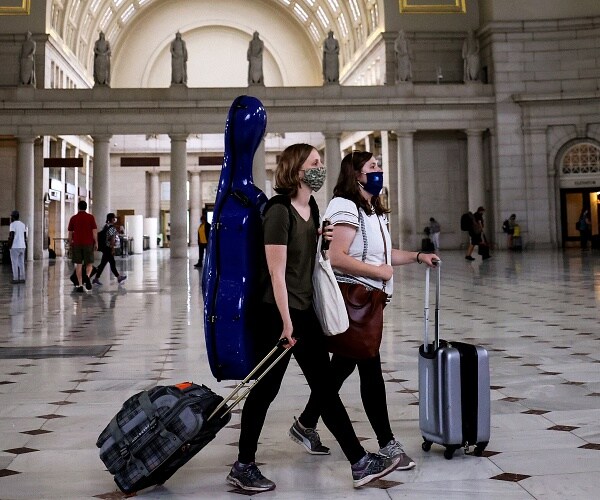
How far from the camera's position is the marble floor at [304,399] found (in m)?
3.87

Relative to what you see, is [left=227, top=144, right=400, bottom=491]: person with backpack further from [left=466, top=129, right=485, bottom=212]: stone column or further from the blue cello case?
[left=466, top=129, right=485, bottom=212]: stone column

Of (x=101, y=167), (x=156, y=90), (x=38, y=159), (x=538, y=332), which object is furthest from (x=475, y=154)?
(x=538, y=332)

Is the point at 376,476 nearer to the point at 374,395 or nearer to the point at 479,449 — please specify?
the point at 374,395

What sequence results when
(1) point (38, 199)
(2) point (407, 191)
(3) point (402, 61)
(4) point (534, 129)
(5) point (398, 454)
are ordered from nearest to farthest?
(5) point (398, 454) → (2) point (407, 191) → (4) point (534, 129) → (3) point (402, 61) → (1) point (38, 199)

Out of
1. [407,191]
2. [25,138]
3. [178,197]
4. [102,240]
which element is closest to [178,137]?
[178,197]

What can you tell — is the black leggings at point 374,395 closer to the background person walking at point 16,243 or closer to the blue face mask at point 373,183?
the blue face mask at point 373,183

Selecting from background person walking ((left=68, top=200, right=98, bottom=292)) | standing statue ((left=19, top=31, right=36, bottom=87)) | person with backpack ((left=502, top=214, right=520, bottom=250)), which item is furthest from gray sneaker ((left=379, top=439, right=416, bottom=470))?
standing statue ((left=19, top=31, right=36, bottom=87))

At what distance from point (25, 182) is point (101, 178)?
10.7 ft

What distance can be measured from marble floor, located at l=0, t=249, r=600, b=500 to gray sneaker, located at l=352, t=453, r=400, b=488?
6 centimetres

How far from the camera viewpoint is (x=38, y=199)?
37.3 m

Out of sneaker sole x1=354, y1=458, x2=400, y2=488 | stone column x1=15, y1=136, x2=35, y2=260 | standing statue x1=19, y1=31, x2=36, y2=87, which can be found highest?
standing statue x1=19, y1=31, x2=36, y2=87

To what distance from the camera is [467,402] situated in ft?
13.9

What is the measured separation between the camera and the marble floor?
3871 millimetres

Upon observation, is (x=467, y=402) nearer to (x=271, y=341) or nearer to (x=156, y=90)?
(x=271, y=341)
